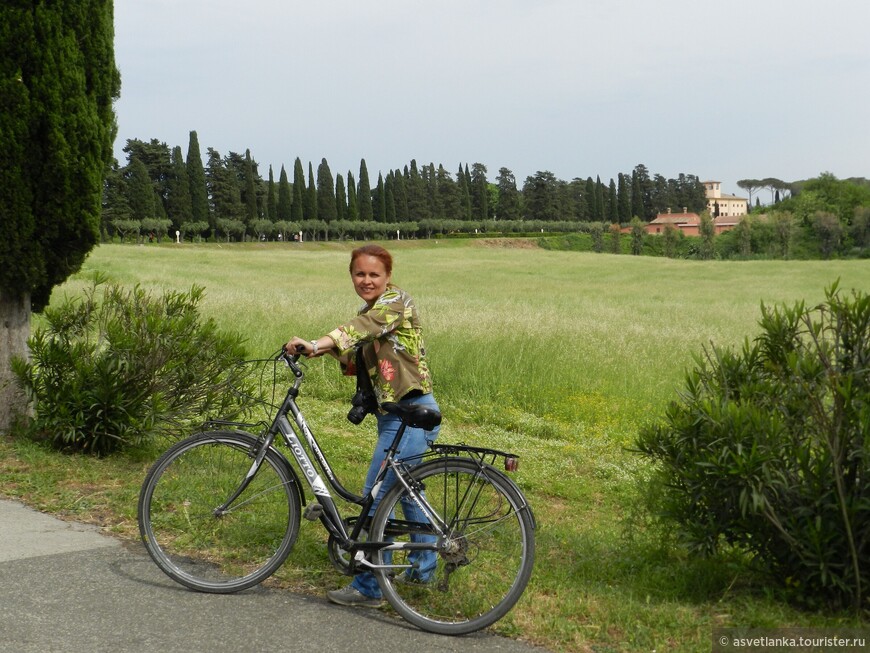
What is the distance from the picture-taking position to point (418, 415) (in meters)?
4.65

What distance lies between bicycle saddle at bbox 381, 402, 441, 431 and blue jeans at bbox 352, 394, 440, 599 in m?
0.13

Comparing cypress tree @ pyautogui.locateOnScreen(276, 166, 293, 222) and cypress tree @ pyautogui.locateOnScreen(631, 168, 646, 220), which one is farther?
cypress tree @ pyautogui.locateOnScreen(631, 168, 646, 220)

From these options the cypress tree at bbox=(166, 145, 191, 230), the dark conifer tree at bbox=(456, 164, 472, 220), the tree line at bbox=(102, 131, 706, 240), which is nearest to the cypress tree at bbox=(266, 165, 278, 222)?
the tree line at bbox=(102, 131, 706, 240)

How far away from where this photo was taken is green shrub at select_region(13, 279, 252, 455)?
789 cm

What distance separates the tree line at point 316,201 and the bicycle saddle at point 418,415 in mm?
57668

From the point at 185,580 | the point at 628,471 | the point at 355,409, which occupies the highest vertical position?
the point at 355,409

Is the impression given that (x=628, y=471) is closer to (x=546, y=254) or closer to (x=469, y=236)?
(x=546, y=254)

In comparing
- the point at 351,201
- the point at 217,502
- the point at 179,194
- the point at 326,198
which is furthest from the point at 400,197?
the point at 217,502

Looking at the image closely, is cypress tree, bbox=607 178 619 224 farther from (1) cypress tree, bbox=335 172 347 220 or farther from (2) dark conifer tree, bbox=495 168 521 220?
(1) cypress tree, bbox=335 172 347 220

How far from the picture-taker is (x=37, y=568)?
17.0ft

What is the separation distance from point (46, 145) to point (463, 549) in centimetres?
588

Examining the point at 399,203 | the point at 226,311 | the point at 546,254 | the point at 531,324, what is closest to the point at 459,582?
the point at 531,324

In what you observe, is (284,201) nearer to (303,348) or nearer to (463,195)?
(463,195)

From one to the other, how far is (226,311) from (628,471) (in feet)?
43.9
